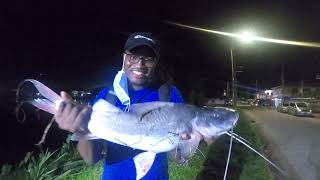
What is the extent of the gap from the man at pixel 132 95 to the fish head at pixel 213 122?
1.27ft

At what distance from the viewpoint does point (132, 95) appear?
342cm

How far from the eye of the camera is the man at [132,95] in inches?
131

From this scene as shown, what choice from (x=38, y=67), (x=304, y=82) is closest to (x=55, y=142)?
(x=38, y=67)

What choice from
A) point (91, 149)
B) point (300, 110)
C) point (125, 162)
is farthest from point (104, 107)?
point (300, 110)

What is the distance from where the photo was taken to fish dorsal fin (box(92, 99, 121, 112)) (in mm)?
3127

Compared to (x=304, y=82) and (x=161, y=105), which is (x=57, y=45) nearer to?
(x=161, y=105)

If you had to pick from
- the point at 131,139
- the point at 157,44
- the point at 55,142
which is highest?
the point at 157,44

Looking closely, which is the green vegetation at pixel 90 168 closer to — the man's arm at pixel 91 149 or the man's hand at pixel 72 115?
the man's arm at pixel 91 149

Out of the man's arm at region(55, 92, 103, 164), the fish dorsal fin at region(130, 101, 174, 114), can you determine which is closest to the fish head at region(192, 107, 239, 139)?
the fish dorsal fin at region(130, 101, 174, 114)

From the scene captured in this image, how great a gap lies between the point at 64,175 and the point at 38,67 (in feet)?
34.5

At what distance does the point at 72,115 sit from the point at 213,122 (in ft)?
2.92

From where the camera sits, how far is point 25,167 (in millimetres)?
8711

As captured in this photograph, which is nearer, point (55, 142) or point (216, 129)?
point (216, 129)

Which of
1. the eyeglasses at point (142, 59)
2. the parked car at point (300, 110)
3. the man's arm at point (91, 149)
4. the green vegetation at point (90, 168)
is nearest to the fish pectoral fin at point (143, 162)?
the man's arm at point (91, 149)
